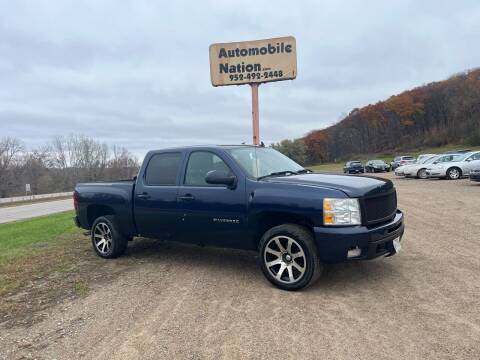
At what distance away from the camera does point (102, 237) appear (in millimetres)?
6898

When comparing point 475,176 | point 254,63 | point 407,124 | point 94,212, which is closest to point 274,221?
point 94,212

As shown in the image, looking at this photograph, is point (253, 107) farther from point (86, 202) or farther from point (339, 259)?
point (339, 259)

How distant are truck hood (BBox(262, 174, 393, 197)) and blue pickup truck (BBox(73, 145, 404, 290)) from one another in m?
0.01

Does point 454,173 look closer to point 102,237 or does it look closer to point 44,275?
point 102,237

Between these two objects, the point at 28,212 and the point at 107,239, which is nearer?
the point at 107,239

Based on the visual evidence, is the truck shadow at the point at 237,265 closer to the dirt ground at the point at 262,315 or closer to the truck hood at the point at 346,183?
the dirt ground at the point at 262,315

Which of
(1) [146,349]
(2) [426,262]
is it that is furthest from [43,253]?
(2) [426,262]

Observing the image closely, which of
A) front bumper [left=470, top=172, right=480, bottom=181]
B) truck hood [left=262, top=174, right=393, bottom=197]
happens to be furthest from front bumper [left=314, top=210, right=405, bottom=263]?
front bumper [left=470, top=172, right=480, bottom=181]

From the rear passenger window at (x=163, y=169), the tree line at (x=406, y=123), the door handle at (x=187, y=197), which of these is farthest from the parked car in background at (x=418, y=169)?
the tree line at (x=406, y=123)

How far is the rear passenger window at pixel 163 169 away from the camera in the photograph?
6094mm

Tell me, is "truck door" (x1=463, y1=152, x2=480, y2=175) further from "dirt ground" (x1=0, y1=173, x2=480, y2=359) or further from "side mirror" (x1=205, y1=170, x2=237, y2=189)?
"side mirror" (x1=205, y1=170, x2=237, y2=189)

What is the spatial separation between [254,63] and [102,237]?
1035 centimetres

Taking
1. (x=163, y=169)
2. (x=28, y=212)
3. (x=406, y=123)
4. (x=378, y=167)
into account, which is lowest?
(x=28, y=212)

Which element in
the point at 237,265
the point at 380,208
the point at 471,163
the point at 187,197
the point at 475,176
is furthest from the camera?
the point at 471,163
